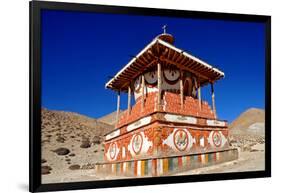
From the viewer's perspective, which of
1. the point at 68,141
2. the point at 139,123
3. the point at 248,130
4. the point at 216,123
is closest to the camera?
the point at 68,141

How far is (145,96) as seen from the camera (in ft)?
17.1

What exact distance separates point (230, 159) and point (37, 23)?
2584 mm

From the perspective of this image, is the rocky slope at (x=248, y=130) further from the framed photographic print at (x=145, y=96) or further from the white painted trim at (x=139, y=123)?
the white painted trim at (x=139, y=123)

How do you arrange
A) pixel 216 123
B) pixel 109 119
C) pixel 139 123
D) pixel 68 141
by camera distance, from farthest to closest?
pixel 216 123 → pixel 139 123 → pixel 109 119 → pixel 68 141

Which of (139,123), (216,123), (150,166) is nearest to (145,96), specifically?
(139,123)

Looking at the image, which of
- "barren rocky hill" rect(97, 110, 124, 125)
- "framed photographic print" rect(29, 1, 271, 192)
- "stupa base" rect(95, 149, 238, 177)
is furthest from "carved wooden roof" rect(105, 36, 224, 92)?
"stupa base" rect(95, 149, 238, 177)

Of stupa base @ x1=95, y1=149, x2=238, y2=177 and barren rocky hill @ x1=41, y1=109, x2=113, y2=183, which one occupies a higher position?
barren rocky hill @ x1=41, y1=109, x2=113, y2=183

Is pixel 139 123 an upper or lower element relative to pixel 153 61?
lower

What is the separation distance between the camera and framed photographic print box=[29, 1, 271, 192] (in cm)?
479

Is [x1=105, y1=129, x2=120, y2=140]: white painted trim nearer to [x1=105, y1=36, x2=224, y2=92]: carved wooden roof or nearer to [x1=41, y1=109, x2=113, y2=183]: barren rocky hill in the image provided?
[x1=41, y1=109, x2=113, y2=183]: barren rocky hill

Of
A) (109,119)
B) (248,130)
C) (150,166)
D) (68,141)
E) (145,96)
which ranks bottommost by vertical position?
(150,166)

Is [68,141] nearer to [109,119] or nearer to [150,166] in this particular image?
[109,119]

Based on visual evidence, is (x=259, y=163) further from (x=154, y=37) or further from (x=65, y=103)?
(x=65, y=103)

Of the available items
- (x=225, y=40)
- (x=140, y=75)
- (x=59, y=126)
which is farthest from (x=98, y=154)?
(x=225, y=40)
